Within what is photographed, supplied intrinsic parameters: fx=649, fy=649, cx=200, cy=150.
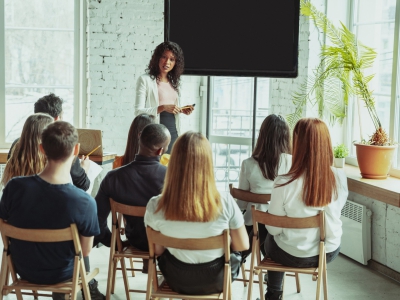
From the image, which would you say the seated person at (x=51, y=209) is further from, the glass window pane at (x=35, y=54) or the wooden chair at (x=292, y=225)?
the glass window pane at (x=35, y=54)

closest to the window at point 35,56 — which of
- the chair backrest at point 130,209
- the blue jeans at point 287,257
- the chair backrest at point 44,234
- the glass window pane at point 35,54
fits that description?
the glass window pane at point 35,54

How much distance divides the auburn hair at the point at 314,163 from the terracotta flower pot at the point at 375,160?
1.33m

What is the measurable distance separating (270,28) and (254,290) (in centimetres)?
203

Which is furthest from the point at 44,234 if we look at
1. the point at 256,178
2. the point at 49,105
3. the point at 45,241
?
the point at 49,105

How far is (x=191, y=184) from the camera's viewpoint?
2908mm

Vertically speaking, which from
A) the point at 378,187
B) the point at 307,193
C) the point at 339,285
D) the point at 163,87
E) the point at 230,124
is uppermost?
the point at 163,87

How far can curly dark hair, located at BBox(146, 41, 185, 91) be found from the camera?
5137 millimetres

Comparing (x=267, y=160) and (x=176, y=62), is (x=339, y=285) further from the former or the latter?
(x=176, y=62)

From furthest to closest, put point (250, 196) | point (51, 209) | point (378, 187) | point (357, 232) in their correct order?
point (357, 232)
point (378, 187)
point (250, 196)
point (51, 209)

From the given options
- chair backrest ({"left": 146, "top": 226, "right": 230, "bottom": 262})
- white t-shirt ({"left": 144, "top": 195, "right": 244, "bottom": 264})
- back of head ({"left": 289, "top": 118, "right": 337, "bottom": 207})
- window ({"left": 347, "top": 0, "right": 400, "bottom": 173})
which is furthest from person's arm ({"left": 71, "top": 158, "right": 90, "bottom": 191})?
window ({"left": 347, "top": 0, "right": 400, "bottom": 173})

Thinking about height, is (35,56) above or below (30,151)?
above

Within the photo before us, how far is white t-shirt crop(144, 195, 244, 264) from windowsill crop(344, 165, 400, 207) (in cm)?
169

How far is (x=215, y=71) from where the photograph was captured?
5176 millimetres

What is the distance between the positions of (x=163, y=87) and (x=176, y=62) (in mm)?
252
